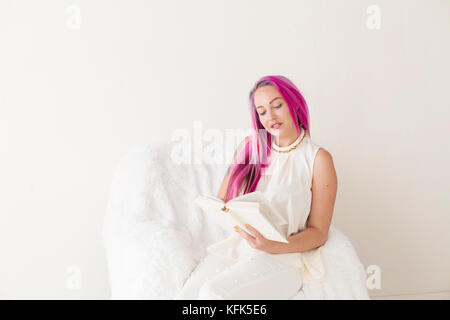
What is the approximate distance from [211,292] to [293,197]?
→ 47cm

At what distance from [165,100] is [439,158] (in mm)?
1509

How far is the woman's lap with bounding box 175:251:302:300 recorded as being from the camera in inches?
53.4

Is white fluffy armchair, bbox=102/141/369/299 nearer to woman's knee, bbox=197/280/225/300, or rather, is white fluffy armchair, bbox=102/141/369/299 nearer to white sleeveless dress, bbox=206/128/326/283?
white sleeveless dress, bbox=206/128/326/283

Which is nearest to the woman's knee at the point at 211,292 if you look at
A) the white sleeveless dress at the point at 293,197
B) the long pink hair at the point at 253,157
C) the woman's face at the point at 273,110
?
the white sleeveless dress at the point at 293,197

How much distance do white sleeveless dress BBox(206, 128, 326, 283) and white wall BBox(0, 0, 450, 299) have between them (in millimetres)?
666

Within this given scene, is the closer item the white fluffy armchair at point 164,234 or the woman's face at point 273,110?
the white fluffy armchair at point 164,234

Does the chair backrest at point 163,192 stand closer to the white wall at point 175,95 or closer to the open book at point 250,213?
the white wall at point 175,95

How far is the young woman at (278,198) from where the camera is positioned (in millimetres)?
1465

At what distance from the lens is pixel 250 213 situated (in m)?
1.35

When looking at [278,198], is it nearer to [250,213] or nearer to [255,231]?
[255,231]

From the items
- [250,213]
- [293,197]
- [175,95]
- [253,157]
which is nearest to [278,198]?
[293,197]

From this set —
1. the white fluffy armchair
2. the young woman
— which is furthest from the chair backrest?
the young woman

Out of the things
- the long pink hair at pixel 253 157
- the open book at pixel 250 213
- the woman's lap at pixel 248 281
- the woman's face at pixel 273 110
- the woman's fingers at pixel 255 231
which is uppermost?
the woman's face at pixel 273 110
